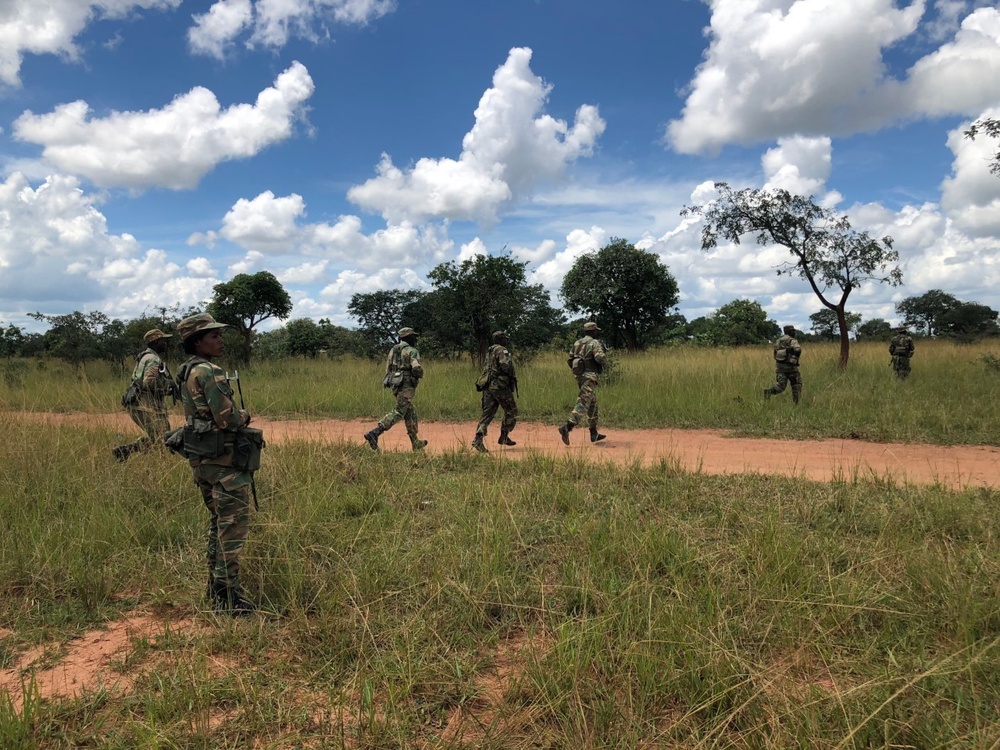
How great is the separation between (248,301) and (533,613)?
21109 millimetres

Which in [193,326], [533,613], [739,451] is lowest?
[533,613]

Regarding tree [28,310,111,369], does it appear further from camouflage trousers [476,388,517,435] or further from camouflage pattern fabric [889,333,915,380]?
camouflage pattern fabric [889,333,915,380]

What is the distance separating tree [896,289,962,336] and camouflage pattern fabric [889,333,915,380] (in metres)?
26.9

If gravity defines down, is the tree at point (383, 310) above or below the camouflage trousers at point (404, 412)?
above

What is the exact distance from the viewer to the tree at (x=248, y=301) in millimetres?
21453

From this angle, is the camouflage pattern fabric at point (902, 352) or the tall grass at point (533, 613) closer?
the tall grass at point (533, 613)

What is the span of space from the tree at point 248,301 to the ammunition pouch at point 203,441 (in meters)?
18.3

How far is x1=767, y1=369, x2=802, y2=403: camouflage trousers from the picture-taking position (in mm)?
10508

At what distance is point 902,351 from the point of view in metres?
12.2

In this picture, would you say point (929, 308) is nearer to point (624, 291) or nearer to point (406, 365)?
point (624, 291)

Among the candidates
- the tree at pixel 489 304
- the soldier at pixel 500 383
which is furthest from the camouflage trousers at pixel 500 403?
the tree at pixel 489 304

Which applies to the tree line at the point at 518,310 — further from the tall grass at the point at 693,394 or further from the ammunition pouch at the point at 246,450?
the ammunition pouch at the point at 246,450

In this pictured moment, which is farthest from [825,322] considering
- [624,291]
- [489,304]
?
[489,304]

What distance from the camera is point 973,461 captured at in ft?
21.4
